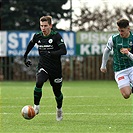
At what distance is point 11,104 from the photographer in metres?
17.9

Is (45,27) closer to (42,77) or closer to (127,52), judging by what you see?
(42,77)

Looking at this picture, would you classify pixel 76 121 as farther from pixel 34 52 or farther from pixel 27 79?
pixel 27 79

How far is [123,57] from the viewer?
42.5ft

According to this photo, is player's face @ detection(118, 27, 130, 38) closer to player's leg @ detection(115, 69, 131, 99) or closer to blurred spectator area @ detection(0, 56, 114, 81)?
player's leg @ detection(115, 69, 131, 99)

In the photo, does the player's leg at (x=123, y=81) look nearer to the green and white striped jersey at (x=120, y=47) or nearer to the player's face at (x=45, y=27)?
the green and white striped jersey at (x=120, y=47)

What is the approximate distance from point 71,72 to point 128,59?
27.4m

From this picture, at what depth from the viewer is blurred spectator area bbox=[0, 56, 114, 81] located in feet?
133

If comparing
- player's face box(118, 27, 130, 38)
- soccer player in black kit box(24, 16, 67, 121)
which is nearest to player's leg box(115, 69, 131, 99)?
player's face box(118, 27, 130, 38)

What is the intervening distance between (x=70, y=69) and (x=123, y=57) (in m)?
27.4

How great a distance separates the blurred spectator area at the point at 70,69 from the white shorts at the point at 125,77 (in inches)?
1063

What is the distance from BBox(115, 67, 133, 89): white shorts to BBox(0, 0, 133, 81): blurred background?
24342 mm

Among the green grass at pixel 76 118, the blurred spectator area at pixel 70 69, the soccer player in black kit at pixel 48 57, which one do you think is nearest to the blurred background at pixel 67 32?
the blurred spectator area at pixel 70 69

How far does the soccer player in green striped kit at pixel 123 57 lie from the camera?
503 inches

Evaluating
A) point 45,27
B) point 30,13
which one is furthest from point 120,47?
point 30,13
